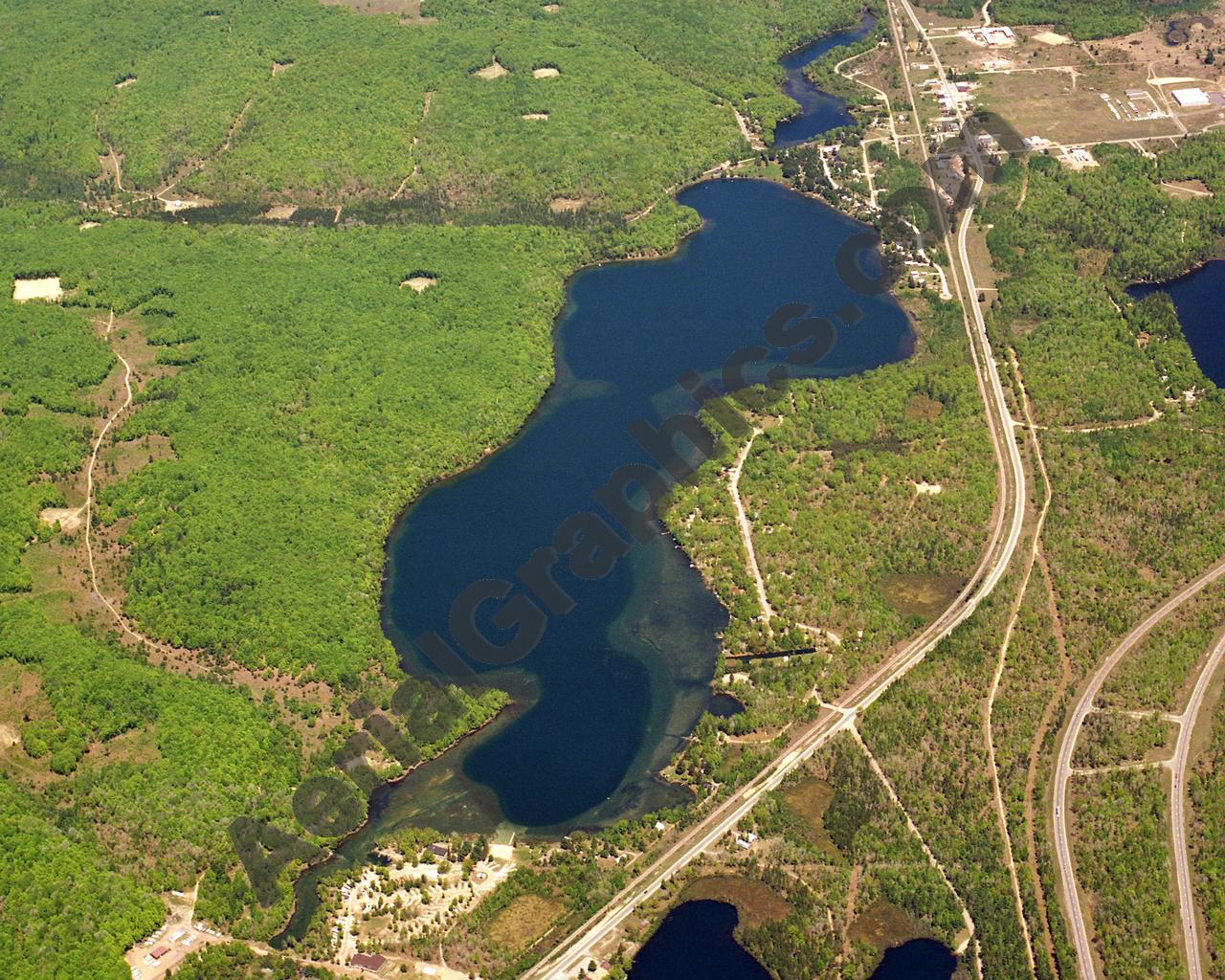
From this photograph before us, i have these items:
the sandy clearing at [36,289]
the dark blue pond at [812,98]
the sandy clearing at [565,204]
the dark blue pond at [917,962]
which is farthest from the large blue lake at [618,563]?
the sandy clearing at [36,289]

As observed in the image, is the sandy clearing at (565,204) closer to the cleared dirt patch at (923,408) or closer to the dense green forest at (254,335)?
the dense green forest at (254,335)

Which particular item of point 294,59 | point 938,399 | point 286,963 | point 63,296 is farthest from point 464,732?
point 294,59

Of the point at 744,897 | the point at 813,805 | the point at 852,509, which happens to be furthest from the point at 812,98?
the point at 744,897

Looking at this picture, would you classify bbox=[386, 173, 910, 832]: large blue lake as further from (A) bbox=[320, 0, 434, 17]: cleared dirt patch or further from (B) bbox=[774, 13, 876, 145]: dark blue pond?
(A) bbox=[320, 0, 434, 17]: cleared dirt patch

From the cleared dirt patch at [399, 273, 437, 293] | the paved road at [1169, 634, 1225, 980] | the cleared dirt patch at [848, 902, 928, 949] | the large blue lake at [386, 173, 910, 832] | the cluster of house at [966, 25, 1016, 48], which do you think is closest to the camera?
the paved road at [1169, 634, 1225, 980]

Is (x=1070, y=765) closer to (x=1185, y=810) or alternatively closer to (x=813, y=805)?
(x=1185, y=810)

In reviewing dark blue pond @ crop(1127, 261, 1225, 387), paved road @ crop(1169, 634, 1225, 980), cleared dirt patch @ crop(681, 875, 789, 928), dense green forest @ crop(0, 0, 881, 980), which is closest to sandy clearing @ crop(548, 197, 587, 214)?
dense green forest @ crop(0, 0, 881, 980)
